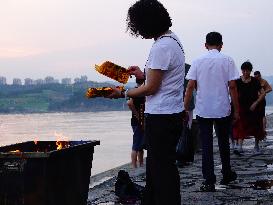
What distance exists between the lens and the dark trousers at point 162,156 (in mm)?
4488

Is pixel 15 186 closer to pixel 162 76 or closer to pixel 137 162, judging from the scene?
pixel 162 76

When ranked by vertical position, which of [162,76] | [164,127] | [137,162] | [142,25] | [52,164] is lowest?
[137,162]

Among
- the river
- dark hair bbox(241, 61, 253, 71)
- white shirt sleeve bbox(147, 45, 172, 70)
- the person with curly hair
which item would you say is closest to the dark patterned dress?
dark hair bbox(241, 61, 253, 71)

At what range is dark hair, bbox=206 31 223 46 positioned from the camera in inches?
290

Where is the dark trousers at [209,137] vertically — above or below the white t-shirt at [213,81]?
below

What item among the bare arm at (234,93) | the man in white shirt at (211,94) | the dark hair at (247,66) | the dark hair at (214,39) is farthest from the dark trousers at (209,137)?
the dark hair at (247,66)

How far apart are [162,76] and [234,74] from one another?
3.07m

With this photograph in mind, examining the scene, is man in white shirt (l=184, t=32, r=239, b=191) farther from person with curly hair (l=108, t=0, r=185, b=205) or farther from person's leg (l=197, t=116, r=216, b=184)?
person with curly hair (l=108, t=0, r=185, b=205)

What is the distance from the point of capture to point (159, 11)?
4.57 meters

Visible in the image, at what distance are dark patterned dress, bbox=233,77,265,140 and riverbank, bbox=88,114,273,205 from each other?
2.50 ft

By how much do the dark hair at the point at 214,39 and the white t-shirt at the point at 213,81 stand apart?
0.42ft

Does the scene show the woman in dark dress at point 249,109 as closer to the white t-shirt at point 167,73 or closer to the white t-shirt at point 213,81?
the white t-shirt at point 213,81

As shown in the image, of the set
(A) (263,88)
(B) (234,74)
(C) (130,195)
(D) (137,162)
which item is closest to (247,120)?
(A) (263,88)

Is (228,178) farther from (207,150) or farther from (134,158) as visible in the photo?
(134,158)
